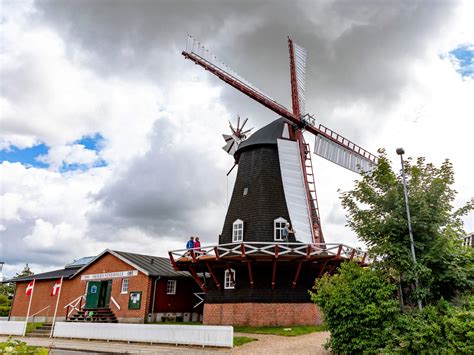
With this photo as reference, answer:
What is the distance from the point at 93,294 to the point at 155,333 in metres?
12.2

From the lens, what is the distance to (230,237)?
66.4ft

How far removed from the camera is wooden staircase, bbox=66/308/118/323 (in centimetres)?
2144


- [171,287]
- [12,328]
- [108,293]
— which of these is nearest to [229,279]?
[171,287]

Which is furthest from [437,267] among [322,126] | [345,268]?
[322,126]

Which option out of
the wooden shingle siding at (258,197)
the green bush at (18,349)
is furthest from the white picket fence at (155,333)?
the green bush at (18,349)

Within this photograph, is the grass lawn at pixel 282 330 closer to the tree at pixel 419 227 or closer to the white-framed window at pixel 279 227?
the white-framed window at pixel 279 227

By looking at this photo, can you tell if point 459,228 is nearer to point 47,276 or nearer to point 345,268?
point 345,268

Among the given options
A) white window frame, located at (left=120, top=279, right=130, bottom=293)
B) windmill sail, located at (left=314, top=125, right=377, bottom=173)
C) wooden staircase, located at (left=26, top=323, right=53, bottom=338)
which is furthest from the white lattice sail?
wooden staircase, located at (left=26, top=323, right=53, bottom=338)

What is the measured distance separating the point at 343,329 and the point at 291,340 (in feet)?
14.9

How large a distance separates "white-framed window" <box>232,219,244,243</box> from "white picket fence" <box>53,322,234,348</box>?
674 centimetres

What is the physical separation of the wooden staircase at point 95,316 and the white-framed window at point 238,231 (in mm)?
9636

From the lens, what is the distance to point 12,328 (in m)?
20.1

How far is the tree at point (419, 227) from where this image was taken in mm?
9555

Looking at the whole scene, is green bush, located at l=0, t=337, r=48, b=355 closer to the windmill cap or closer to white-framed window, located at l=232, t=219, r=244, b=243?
white-framed window, located at l=232, t=219, r=244, b=243
